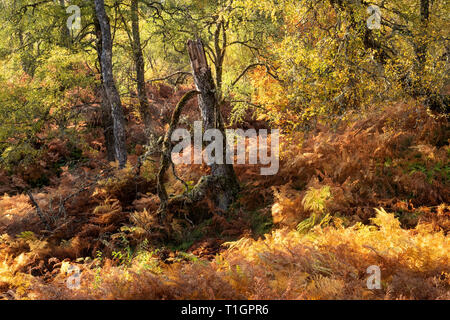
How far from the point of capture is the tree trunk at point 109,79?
830 cm

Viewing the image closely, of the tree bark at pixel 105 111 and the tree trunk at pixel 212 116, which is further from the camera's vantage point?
the tree bark at pixel 105 111

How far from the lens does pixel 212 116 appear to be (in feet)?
22.5

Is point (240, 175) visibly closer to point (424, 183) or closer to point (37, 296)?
point (424, 183)

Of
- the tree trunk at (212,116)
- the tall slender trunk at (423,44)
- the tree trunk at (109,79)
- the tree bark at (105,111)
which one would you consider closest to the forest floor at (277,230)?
the tree trunk at (212,116)

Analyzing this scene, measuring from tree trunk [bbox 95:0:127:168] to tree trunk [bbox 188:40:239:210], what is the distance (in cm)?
291

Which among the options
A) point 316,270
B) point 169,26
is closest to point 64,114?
point 169,26

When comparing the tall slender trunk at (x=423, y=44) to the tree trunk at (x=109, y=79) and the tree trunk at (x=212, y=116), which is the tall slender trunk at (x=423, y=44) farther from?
the tree trunk at (x=109, y=79)

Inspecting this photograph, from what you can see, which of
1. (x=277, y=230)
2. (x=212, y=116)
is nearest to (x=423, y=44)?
(x=212, y=116)

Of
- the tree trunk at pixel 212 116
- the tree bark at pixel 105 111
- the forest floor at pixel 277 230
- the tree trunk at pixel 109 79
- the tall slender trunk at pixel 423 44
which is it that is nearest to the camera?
the forest floor at pixel 277 230

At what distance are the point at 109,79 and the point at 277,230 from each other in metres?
5.89

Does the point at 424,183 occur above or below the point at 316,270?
above

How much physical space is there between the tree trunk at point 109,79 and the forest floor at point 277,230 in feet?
3.14

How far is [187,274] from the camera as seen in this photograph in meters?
3.27
